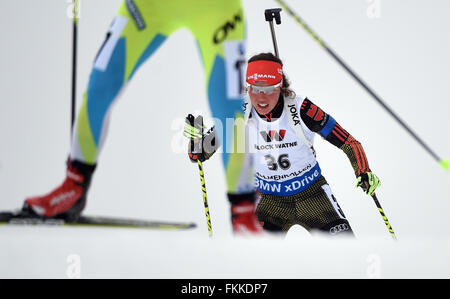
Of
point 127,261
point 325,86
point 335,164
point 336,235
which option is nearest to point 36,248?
point 127,261

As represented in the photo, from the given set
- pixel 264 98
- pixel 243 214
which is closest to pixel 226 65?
pixel 243 214

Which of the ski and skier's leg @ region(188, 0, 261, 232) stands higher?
skier's leg @ region(188, 0, 261, 232)

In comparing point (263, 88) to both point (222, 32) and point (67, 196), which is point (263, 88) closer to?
point (222, 32)

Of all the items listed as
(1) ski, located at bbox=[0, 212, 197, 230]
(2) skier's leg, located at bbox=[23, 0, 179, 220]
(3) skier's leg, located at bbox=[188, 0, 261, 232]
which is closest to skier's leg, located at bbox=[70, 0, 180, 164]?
(2) skier's leg, located at bbox=[23, 0, 179, 220]

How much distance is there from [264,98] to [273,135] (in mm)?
236

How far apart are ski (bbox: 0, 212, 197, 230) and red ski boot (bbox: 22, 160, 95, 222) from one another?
0.15 ft

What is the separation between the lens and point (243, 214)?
186 centimetres

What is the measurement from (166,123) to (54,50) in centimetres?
139

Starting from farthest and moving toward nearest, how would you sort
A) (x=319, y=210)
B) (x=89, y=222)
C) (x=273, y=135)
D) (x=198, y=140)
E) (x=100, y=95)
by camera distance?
(x=319, y=210) < (x=273, y=135) < (x=198, y=140) < (x=89, y=222) < (x=100, y=95)

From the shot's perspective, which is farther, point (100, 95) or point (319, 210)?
point (319, 210)

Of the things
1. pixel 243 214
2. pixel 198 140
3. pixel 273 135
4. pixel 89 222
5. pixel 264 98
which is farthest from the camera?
pixel 273 135

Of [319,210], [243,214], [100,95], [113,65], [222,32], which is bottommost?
[243,214]

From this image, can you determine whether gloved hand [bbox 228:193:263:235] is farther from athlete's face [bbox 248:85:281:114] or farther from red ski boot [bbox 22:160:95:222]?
athlete's face [bbox 248:85:281:114]

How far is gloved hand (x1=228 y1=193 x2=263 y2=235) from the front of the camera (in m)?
1.86
